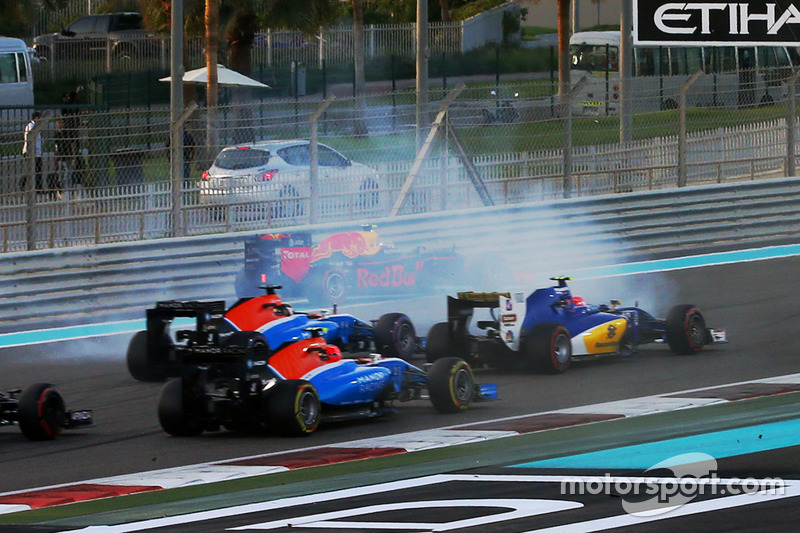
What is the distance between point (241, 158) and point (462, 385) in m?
7.75

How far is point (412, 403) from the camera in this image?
969 cm

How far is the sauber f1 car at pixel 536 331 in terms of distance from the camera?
405 inches

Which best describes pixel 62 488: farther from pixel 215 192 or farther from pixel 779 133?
pixel 779 133

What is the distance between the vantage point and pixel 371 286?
13695 mm

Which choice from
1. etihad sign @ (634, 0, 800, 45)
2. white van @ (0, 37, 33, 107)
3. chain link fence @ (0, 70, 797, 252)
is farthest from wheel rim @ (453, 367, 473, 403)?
white van @ (0, 37, 33, 107)

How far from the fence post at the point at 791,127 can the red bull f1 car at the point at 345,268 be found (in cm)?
657

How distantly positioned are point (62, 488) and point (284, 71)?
1268 inches

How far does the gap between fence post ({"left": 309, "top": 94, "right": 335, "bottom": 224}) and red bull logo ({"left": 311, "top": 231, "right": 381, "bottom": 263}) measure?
64.2 inches

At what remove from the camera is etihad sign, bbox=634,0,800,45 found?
13.9 metres

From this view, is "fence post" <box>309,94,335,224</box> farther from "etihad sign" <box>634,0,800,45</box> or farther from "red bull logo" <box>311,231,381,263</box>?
"etihad sign" <box>634,0,800,45</box>

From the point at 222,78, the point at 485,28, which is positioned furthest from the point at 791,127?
the point at 485,28

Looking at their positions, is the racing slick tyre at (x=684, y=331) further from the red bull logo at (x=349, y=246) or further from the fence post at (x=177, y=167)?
the fence post at (x=177, y=167)

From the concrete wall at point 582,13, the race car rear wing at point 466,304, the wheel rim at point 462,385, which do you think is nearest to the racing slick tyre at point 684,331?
the race car rear wing at point 466,304

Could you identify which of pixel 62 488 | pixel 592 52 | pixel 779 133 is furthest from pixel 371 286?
pixel 592 52
